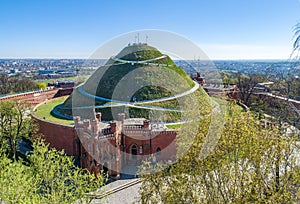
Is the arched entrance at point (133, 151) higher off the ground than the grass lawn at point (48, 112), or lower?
lower

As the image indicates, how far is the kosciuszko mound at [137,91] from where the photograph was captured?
2778cm

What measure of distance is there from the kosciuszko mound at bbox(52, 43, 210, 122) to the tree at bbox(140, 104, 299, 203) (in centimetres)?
1617

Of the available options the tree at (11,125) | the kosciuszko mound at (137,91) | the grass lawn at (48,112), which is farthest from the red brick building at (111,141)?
the kosciuszko mound at (137,91)

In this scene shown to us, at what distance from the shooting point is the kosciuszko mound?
27781 mm

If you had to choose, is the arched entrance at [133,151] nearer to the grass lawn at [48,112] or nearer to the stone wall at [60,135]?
the stone wall at [60,135]

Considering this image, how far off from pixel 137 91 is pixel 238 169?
72.4ft

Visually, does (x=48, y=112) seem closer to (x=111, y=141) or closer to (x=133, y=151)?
(x=133, y=151)

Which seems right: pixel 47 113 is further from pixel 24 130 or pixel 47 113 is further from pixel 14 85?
pixel 14 85

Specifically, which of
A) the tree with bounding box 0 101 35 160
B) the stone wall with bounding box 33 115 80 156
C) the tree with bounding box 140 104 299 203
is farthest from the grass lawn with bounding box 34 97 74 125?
the tree with bounding box 140 104 299 203

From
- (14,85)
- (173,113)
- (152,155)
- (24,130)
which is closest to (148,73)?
(173,113)

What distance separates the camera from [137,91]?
Result: 3039cm

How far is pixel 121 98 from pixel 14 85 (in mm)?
43658

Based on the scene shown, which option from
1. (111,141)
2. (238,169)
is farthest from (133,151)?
(238,169)

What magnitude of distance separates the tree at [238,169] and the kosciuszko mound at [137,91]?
53.1ft
